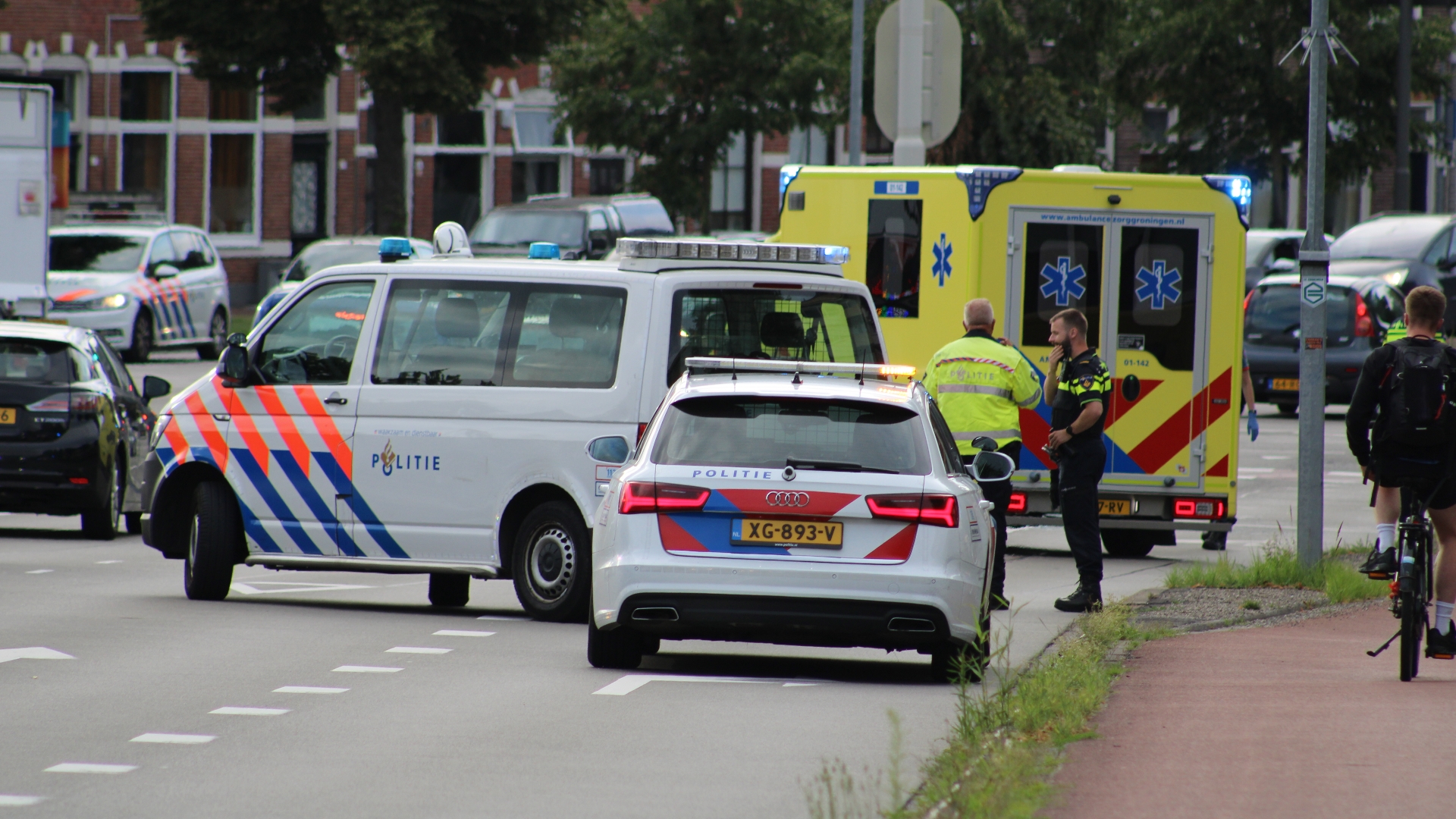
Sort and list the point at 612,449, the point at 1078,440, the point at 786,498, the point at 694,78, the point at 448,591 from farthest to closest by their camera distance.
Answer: the point at 694,78 < the point at 448,591 < the point at 1078,440 < the point at 612,449 < the point at 786,498

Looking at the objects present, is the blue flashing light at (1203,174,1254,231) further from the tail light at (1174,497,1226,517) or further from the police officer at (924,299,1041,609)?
the police officer at (924,299,1041,609)

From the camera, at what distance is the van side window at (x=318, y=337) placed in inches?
494

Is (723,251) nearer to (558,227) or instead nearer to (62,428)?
(62,428)

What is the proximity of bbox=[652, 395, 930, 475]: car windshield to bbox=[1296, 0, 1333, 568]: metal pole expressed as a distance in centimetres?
441

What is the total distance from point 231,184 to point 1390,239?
26374 millimetres

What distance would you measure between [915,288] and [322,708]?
8.11 metres

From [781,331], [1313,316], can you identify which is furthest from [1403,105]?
[781,331]

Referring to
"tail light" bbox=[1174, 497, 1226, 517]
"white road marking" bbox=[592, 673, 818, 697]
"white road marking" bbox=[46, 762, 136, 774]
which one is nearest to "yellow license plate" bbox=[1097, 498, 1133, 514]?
"tail light" bbox=[1174, 497, 1226, 517]

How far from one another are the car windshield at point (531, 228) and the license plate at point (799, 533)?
22.3 meters

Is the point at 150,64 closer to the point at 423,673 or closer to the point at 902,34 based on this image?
the point at 902,34

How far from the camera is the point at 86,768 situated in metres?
7.67

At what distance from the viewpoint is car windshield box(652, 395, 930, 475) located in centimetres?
961

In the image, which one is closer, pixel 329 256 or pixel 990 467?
pixel 990 467

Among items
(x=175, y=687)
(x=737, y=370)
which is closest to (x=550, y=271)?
(x=737, y=370)
